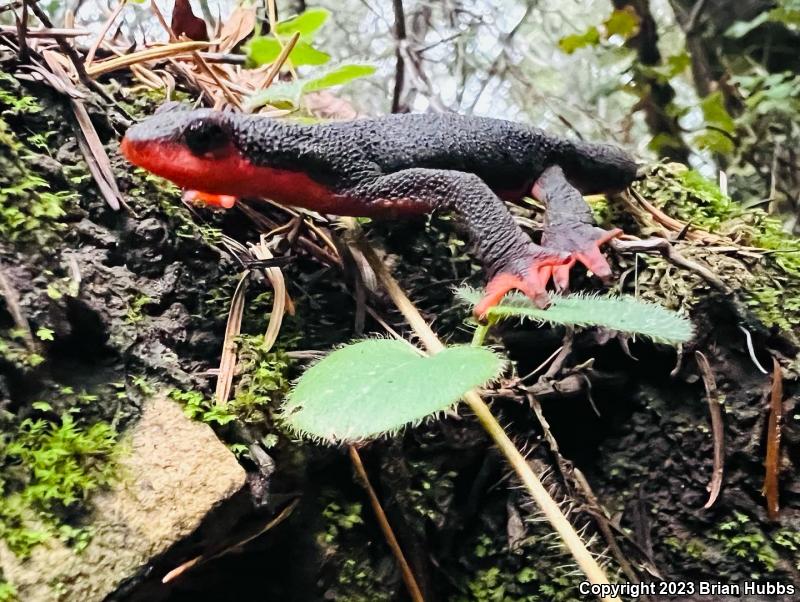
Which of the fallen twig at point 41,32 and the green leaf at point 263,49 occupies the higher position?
the green leaf at point 263,49

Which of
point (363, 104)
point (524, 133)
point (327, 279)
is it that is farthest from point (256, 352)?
point (363, 104)

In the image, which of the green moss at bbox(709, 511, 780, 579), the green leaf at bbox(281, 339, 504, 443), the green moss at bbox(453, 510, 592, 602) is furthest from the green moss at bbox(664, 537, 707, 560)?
the green leaf at bbox(281, 339, 504, 443)

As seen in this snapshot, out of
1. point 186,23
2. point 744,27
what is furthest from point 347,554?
point 744,27

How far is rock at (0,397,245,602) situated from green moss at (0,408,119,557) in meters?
0.02

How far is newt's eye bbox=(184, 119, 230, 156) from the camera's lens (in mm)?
1354

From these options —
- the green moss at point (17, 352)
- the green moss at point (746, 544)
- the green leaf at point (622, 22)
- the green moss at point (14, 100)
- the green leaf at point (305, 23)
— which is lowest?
the green moss at point (746, 544)

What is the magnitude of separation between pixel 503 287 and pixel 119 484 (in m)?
0.83

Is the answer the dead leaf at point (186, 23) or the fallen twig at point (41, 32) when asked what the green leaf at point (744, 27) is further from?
the fallen twig at point (41, 32)

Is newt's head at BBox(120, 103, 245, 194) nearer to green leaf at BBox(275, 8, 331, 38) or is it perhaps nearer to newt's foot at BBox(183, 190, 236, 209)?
newt's foot at BBox(183, 190, 236, 209)

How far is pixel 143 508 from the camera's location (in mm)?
926

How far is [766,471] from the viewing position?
1.37 meters

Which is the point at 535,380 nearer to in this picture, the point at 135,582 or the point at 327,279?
the point at 327,279

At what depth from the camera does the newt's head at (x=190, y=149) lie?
51.1 inches

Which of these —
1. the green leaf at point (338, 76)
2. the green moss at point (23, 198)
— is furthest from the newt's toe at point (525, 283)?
the green moss at point (23, 198)
